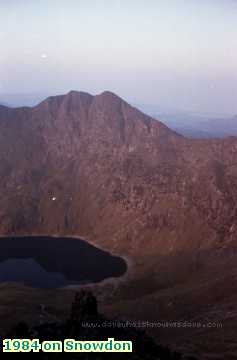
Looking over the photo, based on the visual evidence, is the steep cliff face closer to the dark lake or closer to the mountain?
the mountain

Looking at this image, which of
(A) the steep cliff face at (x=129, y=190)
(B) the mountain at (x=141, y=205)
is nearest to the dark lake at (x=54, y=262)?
(B) the mountain at (x=141, y=205)

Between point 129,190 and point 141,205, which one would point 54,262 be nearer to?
point 141,205

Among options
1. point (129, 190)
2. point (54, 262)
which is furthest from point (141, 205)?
point (54, 262)

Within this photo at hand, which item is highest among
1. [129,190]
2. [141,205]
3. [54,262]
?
[129,190]

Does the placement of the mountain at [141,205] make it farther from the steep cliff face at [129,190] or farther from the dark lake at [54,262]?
the dark lake at [54,262]

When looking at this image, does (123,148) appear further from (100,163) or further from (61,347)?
(61,347)

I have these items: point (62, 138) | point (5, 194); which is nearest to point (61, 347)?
point (5, 194)
